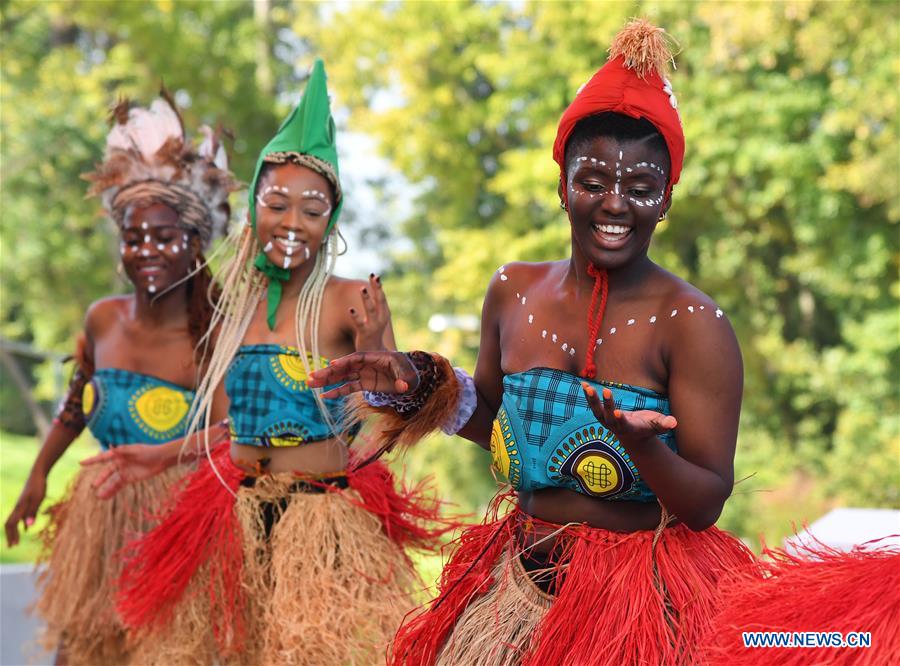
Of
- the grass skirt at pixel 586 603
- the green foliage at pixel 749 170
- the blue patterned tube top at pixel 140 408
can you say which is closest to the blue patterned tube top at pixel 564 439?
the grass skirt at pixel 586 603

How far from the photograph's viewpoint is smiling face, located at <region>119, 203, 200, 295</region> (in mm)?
4230

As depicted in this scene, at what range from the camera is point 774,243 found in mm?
15656

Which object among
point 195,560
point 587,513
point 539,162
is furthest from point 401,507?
point 539,162

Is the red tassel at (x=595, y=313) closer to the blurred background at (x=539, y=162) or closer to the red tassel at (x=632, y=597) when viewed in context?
the red tassel at (x=632, y=597)

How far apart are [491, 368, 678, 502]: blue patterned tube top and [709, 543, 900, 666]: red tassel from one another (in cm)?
32

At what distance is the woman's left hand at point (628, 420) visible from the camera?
2.02m

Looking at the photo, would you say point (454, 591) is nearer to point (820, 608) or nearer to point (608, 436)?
point (608, 436)

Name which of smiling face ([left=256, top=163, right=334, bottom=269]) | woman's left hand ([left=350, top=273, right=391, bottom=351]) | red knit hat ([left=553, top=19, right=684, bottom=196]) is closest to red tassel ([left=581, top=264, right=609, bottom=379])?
red knit hat ([left=553, top=19, right=684, bottom=196])

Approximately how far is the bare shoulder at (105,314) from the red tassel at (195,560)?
1050 millimetres

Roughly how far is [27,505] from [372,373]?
7.77 feet

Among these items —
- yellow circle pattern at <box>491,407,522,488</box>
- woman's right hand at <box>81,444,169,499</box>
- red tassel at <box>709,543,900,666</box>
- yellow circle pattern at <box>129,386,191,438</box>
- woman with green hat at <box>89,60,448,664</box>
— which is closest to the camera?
red tassel at <box>709,543,900,666</box>

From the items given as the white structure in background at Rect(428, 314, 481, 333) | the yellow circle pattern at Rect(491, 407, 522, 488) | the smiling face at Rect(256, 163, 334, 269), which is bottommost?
the white structure in background at Rect(428, 314, 481, 333)

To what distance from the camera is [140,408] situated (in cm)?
421

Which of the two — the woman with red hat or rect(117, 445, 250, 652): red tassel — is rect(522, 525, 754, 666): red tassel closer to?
the woman with red hat
